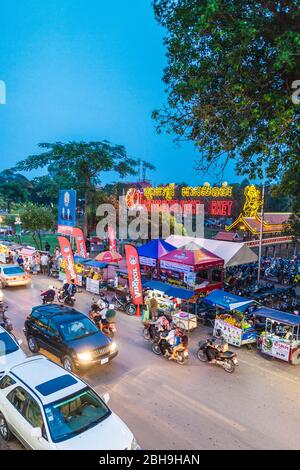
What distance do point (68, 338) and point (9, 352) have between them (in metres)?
1.73

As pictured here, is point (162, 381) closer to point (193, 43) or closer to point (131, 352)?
point (131, 352)

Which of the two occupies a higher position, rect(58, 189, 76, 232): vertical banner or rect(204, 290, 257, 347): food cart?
rect(58, 189, 76, 232): vertical banner

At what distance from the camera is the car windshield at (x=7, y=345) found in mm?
9188

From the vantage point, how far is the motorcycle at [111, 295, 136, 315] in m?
16.0

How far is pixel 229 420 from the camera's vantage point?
7863 mm

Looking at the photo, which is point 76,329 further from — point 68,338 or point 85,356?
point 85,356

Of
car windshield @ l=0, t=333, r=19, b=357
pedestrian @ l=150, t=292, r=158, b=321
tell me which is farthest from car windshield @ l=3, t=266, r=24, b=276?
car windshield @ l=0, t=333, r=19, b=357

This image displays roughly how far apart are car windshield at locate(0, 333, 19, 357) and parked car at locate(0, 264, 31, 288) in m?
10.7

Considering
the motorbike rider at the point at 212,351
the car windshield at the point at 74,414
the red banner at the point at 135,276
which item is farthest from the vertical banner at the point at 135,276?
the car windshield at the point at 74,414

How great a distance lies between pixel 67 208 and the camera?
23.2m

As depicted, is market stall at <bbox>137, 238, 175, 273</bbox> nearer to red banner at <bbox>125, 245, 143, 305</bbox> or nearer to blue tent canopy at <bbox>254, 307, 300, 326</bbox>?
red banner at <bbox>125, 245, 143, 305</bbox>

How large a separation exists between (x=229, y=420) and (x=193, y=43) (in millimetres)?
10240

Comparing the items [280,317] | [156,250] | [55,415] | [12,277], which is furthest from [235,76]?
[12,277]
